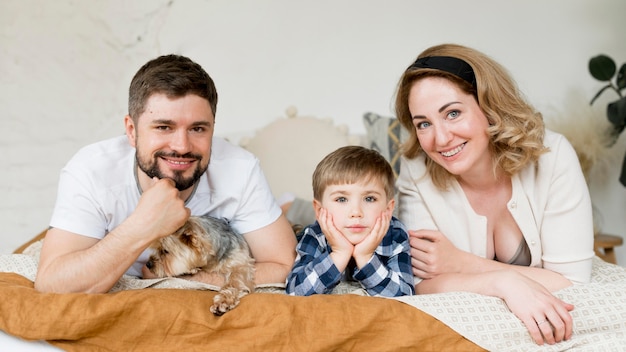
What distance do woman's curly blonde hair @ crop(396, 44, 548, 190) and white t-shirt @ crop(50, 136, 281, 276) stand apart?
690 millimetres

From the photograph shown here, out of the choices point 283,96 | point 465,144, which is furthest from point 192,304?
point 283,96

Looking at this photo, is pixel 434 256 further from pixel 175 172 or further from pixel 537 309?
pixel 175 172

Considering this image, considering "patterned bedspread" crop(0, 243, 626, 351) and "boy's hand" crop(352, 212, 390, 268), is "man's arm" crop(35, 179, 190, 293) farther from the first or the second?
"boy's hand" crop(352, 212, 390, 268)

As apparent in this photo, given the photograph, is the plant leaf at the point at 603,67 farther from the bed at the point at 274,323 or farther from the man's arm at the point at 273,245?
the man's arm at the point at 273,245

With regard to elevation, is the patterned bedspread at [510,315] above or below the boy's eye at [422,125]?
below

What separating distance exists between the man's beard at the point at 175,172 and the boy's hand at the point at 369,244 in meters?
0.59

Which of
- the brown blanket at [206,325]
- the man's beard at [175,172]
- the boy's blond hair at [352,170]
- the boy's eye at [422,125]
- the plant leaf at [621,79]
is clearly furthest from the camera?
the plant leaf at [621,79]

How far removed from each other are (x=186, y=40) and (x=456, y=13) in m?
1.83

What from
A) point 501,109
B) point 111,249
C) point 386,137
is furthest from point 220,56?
point 111,249

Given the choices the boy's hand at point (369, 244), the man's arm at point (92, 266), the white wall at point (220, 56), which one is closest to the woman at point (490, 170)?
the boy's hand at point (369, 244)

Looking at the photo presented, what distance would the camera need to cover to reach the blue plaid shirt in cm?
210

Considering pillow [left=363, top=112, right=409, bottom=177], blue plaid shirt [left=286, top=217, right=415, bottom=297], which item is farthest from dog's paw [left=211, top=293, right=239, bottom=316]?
pillow [left=363, top=112, right=409, bottom=177]

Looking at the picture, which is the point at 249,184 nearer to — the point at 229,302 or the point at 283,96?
the point at 229,302

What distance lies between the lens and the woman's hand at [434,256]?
2.27 meters
